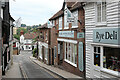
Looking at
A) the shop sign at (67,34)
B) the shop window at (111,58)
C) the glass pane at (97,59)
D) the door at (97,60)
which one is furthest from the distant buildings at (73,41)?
the shop window at (111,58)

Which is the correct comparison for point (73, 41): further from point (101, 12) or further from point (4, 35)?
point (4, 35)

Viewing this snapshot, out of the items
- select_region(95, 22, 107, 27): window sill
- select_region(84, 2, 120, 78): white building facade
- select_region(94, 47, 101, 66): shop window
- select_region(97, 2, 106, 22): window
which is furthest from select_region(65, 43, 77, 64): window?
select_region(97, 2, 106, 22): window

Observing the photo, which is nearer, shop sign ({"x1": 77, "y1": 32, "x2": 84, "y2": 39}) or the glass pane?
the glass pane

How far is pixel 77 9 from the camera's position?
48.8 feet

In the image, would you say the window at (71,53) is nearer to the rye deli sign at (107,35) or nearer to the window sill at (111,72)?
the rye deli sign at (107,35)

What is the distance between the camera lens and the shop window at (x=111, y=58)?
9.56 m

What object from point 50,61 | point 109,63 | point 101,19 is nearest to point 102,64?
point 109,63

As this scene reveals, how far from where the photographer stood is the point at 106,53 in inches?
410

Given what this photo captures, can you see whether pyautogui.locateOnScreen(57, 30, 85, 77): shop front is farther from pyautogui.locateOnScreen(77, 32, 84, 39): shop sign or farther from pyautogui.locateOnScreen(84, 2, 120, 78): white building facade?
pyautogui.locateOnScreen(84, 2, 120, 78): white building facade

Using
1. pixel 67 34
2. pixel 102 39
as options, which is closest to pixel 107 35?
pixel 102 39

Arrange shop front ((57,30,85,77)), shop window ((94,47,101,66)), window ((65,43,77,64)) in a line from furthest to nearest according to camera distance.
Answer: window ((65,43,77,64)) → shop front ((57,30,85,77)) → shop window ((94,47,101,66))

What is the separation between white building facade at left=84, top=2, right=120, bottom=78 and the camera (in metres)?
9.49

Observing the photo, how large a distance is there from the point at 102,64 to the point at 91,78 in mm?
1811

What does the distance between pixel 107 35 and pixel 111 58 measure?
55.5 inches
